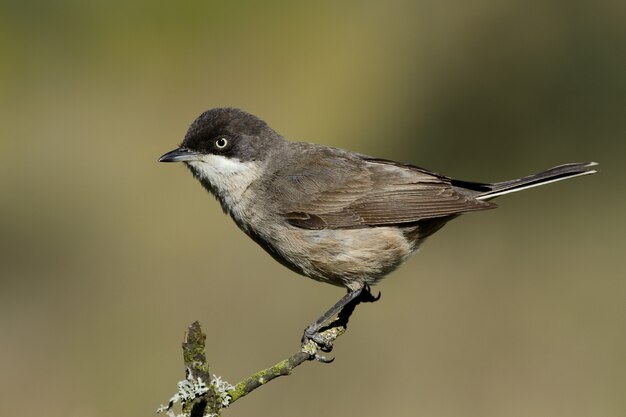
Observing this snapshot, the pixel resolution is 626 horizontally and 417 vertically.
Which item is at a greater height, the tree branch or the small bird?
the small bird

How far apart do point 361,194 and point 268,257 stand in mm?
5657

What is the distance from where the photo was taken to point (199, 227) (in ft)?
42.6

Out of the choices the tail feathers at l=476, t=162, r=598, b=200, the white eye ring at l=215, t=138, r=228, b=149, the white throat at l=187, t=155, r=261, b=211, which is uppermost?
the tail feathers at l=476, t=162, r=598, b=200

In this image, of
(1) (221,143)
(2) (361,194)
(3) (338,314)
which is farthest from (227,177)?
(3) (338,314)

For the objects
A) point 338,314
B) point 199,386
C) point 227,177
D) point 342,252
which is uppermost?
point 227,177

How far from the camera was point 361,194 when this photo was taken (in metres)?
6.52

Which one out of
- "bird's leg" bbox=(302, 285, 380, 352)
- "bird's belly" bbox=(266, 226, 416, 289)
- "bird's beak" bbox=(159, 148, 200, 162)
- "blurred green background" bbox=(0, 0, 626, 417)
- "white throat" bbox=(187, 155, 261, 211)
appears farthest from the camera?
"blurred green background" bbox=(0, 0, 626, 417)

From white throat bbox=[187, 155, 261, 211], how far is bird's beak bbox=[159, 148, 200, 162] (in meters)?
0.05

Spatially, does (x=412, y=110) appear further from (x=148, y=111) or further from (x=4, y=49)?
(x=4, y=49)

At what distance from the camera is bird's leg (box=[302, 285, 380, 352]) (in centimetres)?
577

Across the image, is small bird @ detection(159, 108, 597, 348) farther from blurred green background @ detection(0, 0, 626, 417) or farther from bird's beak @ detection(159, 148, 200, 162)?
blurred green background @ detection(0, 0, 626, 417)

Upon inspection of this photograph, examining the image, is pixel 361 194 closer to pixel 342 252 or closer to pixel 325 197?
pixel 325 197

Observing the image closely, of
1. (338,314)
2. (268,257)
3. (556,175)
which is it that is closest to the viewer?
(338,314)

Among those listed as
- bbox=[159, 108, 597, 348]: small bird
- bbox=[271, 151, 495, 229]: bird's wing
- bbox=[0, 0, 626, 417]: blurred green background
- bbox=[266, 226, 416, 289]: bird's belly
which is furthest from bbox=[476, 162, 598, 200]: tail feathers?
bbox=[0, 0, 626, 417]: blurred green background
